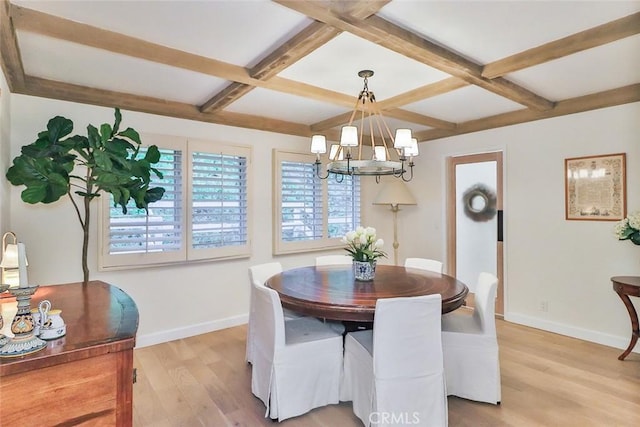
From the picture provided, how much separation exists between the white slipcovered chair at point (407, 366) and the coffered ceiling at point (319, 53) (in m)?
1.66

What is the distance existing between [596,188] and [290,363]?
348 centimetres

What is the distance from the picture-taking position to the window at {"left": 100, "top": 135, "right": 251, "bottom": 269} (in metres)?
3.35

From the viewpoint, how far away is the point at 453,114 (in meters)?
4.23

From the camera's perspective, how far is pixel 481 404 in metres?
2.42

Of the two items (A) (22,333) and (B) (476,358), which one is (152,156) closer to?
(A) (22,333)

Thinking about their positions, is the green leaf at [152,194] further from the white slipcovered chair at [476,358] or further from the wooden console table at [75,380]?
the white slipcovered chair at [476,358]

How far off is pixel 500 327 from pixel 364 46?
3.42 metres

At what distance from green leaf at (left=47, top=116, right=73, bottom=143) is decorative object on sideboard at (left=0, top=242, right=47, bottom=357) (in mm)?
1923

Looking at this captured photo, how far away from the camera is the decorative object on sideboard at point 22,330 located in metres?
1.03

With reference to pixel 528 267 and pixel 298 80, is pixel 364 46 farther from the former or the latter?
pixel 528 267

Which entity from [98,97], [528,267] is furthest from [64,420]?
[528,267]

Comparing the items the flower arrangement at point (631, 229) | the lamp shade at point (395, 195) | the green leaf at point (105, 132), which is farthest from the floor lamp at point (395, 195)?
the green leaf at point (105, 132)

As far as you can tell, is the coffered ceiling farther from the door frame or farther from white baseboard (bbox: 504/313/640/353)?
white baseboard (bbox: 504/313/640/353)

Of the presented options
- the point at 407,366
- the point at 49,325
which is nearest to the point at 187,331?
the point at 407,366
